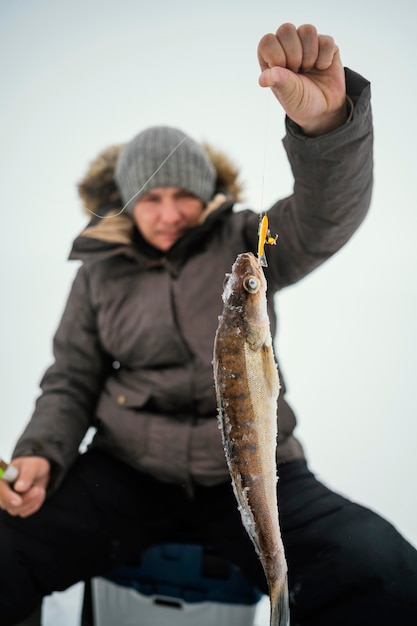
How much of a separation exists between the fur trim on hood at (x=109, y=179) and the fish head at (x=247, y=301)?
1.84 meters

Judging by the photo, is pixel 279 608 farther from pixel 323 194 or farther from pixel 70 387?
pixel 70 387

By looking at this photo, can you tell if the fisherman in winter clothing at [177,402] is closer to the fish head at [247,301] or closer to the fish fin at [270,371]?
the fish head at [247,301]

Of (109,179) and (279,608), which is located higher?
(109,179)

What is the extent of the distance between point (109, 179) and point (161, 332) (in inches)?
46.5

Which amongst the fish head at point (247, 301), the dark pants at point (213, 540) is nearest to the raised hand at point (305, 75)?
the fish head at point (247, 301)

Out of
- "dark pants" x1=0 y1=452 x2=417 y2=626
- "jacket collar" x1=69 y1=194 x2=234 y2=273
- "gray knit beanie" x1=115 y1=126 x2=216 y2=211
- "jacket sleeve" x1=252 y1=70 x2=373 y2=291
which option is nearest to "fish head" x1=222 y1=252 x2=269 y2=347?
"jacket sleeve" x1=252 y1=70 x2=373 y2=291

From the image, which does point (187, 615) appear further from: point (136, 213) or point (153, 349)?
point (136, 213)

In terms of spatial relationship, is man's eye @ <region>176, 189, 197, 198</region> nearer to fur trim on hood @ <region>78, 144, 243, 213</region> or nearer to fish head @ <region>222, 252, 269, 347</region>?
fur trim on hood @ <region>78, 144, 243, 213</region>

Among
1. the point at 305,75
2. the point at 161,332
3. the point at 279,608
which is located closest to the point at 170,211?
the point at 161,332

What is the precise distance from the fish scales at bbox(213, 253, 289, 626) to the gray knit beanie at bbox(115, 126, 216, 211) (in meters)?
1.41

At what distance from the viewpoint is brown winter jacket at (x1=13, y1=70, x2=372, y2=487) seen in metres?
1.63

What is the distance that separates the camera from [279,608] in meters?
0.81

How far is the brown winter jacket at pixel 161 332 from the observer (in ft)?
5.34

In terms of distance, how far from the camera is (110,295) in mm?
2137
